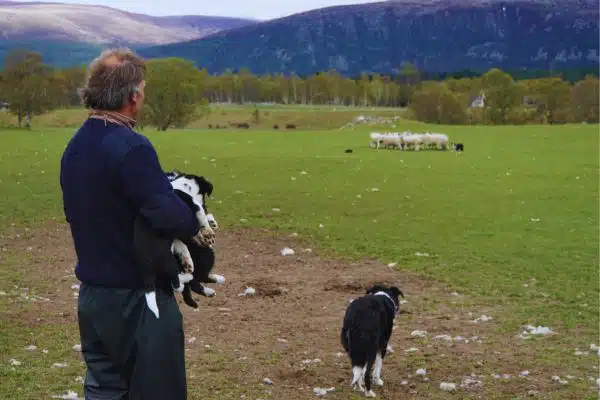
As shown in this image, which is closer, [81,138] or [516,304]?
[81,138]

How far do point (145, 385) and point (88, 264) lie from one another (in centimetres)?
89

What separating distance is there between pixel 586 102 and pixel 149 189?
122812mm

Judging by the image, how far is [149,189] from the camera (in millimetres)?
4406

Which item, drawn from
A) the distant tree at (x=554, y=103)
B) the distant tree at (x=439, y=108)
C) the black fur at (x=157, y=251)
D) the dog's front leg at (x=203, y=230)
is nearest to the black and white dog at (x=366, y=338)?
the black fur at (x=157, y=251)

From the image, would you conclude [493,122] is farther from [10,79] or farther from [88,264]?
[88,264]

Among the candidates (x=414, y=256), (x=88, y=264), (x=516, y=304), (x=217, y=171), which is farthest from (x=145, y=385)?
(x=217, y=171)

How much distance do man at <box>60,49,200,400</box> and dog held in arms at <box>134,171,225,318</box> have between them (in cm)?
8

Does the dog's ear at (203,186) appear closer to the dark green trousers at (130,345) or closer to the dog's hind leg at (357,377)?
the dark green trousers at (130,345)

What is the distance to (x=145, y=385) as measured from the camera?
4742 mm

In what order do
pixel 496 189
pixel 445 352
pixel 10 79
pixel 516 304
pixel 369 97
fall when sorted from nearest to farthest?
pixel 445 352 < pixel 516 304 < pixel 496 189 < pixel 10 79 < pixel 369 97

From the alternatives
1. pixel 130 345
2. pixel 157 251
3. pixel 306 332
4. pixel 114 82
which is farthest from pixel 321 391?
pixel 114 82

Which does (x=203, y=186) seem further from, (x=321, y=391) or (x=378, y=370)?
(x=378, y=370)

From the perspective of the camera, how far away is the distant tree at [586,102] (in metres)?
114

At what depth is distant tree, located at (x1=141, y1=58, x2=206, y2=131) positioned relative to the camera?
A: 90.8 metres
